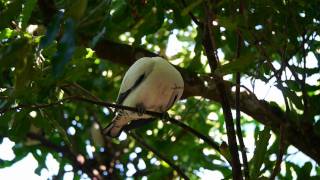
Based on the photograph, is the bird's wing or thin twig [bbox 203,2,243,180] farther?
the bird's wing

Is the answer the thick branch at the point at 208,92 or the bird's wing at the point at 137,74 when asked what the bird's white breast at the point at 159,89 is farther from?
the thick branch at the point at 208,92

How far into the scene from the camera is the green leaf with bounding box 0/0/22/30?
6.72ft

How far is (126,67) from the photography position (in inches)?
164

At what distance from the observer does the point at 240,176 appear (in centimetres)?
241

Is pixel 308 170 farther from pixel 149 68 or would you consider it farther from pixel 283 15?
pixel 149 68

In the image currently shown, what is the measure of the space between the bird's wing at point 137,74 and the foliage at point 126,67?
0.44 ft

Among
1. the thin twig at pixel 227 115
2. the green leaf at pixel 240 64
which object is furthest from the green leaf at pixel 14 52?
the thin twig at pixel 227 115

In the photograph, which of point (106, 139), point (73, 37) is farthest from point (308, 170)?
point (106, 139)

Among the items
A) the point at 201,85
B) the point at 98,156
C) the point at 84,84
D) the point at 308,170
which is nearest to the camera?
the point at 308,170

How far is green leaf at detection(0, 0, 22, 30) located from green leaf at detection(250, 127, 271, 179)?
1.20 metres

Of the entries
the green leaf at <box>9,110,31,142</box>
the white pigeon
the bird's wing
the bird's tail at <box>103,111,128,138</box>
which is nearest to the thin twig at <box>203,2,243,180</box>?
the white pigeon

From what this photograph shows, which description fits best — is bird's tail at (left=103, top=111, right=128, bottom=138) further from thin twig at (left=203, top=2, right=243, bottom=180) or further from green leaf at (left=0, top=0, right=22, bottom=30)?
green leaf at (left=0, top=0, right=22, bottom=30)

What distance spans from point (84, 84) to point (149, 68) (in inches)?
49.1

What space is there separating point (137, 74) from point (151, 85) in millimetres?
111
